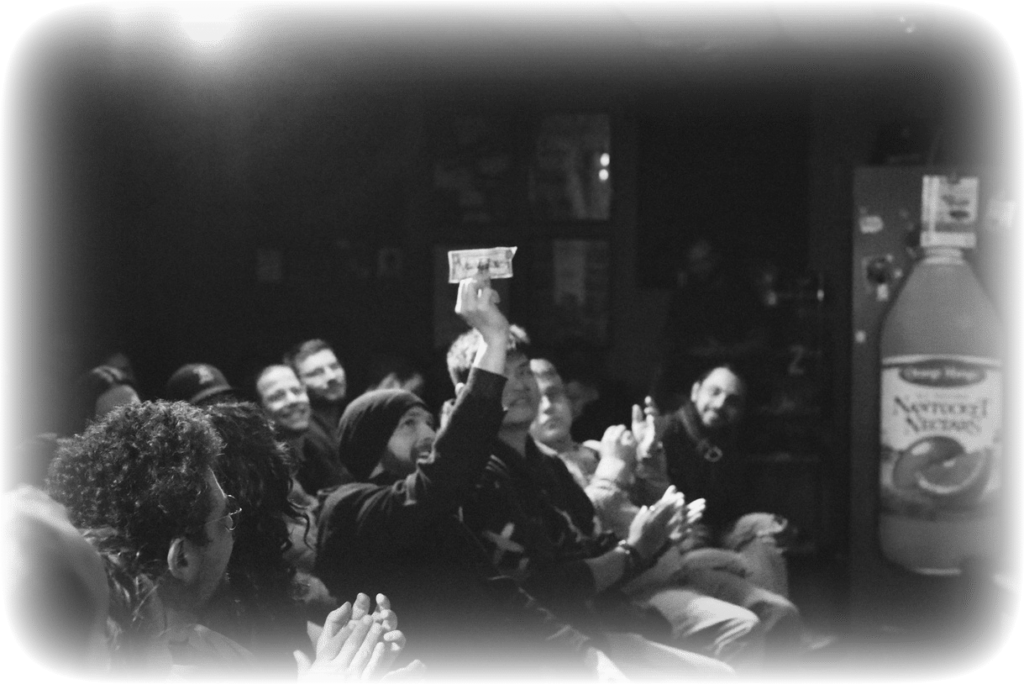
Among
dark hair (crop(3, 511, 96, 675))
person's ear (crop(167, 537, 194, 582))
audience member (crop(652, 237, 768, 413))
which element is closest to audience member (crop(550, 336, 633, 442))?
audience member (crop(652, 237, 768, 413))

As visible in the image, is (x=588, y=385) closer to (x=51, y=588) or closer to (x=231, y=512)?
(x=231, y=512)

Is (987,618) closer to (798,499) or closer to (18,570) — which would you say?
(798,499)

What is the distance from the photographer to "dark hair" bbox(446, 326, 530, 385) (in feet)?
7.64

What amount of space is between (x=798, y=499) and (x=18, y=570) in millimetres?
1645

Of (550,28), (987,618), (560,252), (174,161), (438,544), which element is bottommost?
(987,618)

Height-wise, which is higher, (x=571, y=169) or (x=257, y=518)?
(x=571, y=169)

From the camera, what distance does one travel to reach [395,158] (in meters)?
2.32

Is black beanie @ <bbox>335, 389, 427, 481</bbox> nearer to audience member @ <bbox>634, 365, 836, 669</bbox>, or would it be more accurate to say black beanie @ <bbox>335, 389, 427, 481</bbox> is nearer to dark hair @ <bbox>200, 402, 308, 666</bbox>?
dark hair @ <bbox>200, 402, 308, 666</bbox>

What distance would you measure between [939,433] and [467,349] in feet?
3.28

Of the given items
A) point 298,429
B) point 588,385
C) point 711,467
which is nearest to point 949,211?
point 711,467

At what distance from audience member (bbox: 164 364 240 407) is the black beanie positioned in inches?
9.8

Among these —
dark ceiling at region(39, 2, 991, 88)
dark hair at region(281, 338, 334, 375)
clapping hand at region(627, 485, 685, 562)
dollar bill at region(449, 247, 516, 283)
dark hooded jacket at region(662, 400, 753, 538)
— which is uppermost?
dark ceiling at region(39, 2, 991, 88)

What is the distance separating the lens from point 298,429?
7.77 feet

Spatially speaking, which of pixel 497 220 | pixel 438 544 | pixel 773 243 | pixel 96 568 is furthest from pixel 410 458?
pixel 773 243
